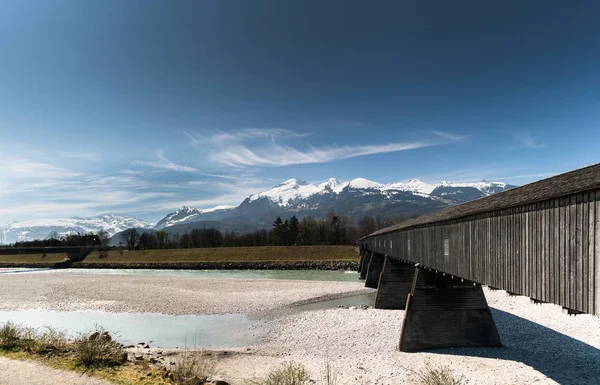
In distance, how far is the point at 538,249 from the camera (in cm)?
941

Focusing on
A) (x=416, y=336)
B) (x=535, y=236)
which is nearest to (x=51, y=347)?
(x=416, y=336)

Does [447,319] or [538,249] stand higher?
[538,249]

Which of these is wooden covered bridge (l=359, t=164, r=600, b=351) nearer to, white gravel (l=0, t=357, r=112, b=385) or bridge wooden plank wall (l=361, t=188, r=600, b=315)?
bridge wooden plank wall (l=361, t=188, r=600, b=315)

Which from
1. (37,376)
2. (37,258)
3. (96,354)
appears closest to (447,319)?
(96,354)

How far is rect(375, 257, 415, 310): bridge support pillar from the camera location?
88.0ft

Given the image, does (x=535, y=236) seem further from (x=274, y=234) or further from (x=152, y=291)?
(x=274, y=234)

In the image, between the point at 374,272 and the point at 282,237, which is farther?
the point at 282,237

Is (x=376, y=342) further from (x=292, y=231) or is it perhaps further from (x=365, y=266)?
(x=292, y=231)

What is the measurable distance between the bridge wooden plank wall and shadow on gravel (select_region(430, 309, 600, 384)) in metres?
4.85

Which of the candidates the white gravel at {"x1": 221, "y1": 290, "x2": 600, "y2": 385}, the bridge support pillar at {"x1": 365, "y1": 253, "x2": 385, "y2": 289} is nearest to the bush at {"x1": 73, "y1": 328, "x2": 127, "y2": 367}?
the white gravel at {"x1": 221, "y1": 290, "x2": 600, "y2": 385}

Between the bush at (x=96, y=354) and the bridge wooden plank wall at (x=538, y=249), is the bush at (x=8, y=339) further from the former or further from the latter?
the bridge wooden plank wall at (x=538, y=249)

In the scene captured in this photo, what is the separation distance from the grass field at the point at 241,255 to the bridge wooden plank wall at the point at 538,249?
177 ft

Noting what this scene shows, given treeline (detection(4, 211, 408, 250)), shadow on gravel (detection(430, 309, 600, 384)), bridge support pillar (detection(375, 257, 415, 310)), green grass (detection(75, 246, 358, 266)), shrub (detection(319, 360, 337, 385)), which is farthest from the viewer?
treeline (detection(4, 211, 408, 250))

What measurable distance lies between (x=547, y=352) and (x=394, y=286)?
39.7 ft
